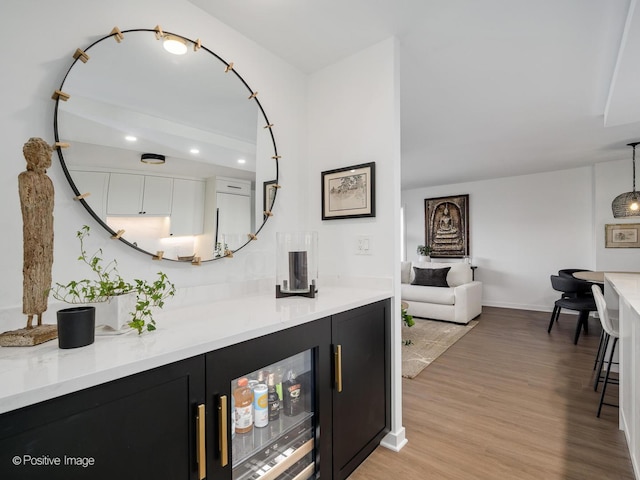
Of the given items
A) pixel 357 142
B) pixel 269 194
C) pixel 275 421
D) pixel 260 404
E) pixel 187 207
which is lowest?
pixel 275 421

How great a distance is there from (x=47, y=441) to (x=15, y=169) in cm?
95

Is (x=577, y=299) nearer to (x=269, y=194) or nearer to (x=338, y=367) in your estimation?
(x=338, y=367)

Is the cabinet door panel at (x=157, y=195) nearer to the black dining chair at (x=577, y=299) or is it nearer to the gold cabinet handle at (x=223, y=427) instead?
the gold cabinet handle at (x=223, y=427)

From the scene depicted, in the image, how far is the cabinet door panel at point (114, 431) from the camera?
63 centimetres

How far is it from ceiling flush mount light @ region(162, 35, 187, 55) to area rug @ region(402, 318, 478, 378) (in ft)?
9.84

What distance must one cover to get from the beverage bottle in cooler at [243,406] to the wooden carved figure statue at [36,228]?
0.67 metres

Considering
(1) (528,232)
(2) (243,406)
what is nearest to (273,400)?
(2) (243,406)

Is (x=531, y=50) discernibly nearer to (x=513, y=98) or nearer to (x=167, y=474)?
(x=513, y=98)

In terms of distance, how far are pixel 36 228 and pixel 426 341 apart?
393 centimetres

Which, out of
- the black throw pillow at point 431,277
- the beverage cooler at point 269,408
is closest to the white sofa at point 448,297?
the black throw pillow at point 431,277

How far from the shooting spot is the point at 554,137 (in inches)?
149

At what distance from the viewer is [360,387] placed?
62.9 inches

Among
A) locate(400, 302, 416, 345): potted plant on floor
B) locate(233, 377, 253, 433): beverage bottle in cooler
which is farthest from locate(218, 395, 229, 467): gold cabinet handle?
locate(400, 302, 416, 345): potted plant on floor

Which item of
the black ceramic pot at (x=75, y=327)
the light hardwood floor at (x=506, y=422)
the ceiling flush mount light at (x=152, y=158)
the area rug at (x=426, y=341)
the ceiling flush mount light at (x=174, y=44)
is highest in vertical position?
the ceiling flush mount light at (x=174, y=44)
